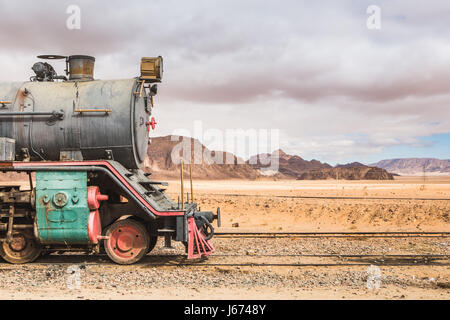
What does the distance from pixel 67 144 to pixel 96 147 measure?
0.61 meters

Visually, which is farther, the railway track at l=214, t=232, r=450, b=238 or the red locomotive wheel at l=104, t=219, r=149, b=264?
the railway track at l=214, t=232, r=450, b=238

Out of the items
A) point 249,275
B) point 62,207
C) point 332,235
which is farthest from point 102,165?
point 332,235

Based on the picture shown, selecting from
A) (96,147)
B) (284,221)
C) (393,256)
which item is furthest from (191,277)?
(284,221)

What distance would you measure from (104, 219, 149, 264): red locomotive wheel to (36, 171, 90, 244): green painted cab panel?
1.97 ft

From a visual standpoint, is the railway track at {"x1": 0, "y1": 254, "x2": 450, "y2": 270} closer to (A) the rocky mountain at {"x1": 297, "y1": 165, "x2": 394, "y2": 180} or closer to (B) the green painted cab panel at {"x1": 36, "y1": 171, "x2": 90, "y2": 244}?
(B) the green painted cab panel at {"x1": 36, "y1": 171, "x2": 90, "y2": 244}

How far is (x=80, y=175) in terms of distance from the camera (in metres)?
8.95

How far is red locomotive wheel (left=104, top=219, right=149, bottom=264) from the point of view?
9320mm

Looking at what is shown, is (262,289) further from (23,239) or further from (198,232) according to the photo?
(23,239)

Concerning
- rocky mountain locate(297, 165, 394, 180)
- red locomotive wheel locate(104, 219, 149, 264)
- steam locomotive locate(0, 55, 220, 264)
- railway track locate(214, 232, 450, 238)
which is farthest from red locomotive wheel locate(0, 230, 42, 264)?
rocky mountain locate(297, 165, 394, 180)

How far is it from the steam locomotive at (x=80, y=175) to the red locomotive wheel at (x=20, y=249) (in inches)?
0.8

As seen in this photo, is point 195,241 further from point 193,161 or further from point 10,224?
point 193,161

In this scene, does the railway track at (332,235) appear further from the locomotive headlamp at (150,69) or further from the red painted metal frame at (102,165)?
the locomotive headlamp at (150,69)

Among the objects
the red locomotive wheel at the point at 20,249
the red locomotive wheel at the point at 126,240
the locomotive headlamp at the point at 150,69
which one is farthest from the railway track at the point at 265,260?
the locomotive headlamp at the point at 150,69
